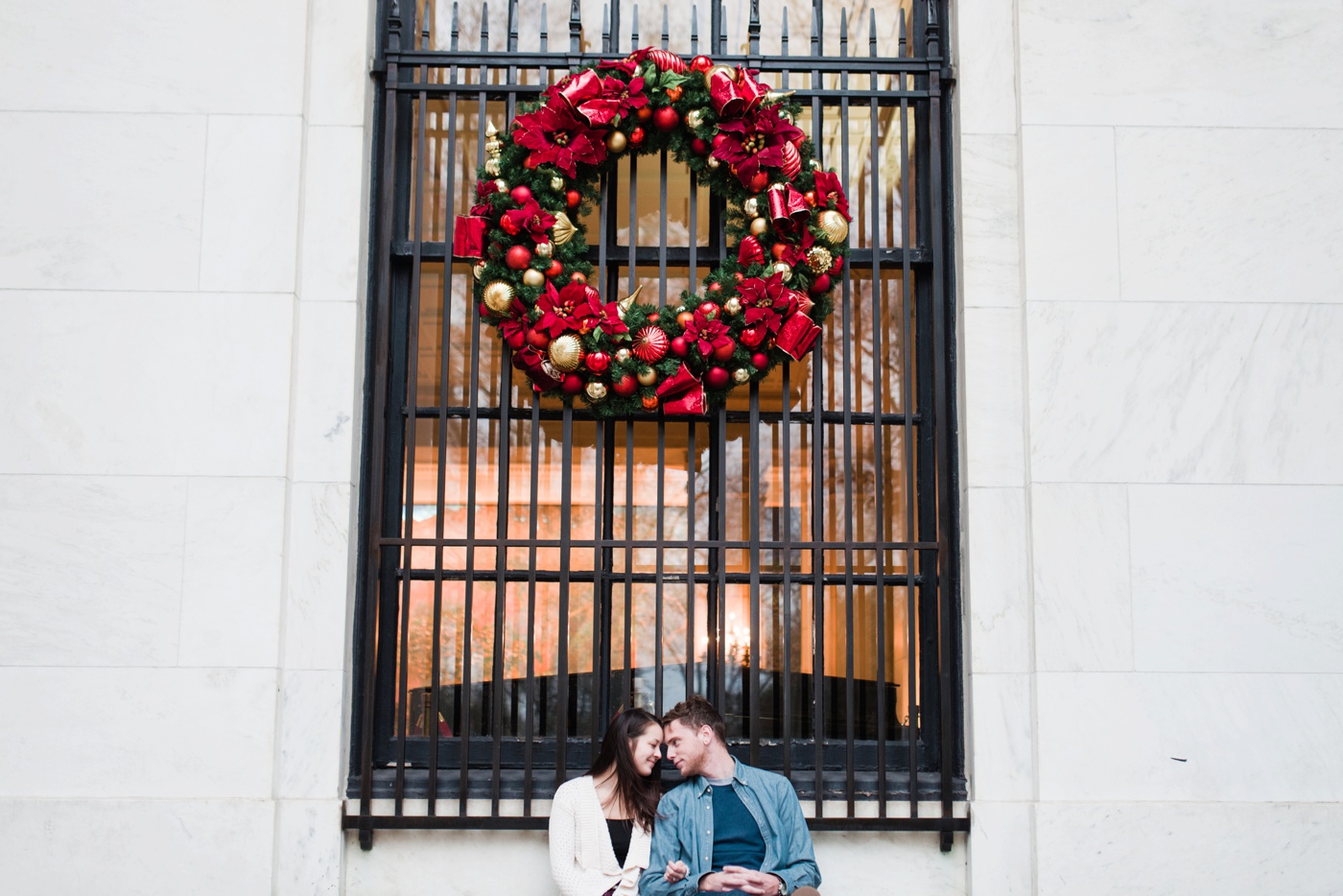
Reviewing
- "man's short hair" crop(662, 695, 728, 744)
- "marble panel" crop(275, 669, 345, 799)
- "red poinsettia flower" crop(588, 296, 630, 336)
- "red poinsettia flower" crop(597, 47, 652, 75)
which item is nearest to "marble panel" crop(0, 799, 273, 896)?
"marble panel" crop(275, 669, 345, 799)

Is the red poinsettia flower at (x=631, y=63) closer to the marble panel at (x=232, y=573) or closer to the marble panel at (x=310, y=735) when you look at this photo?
the marble panel at (x=232, y=573)

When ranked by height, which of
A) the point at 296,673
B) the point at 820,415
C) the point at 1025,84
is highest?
the point at 1025,84

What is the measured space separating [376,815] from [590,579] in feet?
4.46

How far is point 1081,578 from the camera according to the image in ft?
17.7

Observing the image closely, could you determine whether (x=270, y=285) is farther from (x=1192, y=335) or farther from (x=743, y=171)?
(x=1192, y=335)

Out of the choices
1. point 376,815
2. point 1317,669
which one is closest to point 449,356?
point 376,815

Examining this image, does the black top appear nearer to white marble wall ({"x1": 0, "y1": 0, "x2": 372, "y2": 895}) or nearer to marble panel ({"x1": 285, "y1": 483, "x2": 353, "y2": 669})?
white marble wall ({"x1": 0, "y1": 0, "x2": 372, "y2": 895})

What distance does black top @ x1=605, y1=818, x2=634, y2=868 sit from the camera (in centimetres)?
506

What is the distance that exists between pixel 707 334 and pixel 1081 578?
6.32 feet

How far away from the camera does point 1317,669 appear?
17.5 feet

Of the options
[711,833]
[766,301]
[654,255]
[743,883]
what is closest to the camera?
[743,883]

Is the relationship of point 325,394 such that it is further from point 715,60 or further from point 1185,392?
point 1185,392

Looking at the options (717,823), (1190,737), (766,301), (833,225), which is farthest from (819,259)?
(1190,737)

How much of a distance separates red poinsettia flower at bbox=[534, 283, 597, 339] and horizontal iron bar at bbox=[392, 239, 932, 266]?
1.32ft
